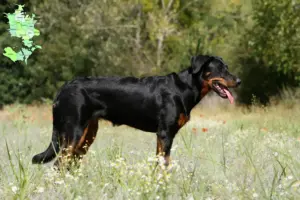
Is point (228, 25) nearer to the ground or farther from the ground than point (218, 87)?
nearer to the ground

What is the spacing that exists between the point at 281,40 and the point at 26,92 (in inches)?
594

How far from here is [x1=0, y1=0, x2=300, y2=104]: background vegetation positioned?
18328 millimetres

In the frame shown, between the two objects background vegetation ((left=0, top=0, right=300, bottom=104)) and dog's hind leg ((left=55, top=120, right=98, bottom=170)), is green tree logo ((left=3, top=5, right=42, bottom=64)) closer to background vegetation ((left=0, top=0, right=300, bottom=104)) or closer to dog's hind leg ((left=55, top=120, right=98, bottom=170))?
dog's hind leg ((left=55, top=120, right=98, bottom=170))

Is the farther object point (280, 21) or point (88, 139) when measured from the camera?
point (280, 21)

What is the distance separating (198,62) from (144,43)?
19.1m

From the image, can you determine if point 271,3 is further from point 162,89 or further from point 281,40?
point 162,89

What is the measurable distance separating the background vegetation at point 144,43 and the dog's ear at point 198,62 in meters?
11.1

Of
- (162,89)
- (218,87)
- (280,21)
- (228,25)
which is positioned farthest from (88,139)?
(228,25)

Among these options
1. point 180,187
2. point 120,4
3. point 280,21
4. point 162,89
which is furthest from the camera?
point 120,4

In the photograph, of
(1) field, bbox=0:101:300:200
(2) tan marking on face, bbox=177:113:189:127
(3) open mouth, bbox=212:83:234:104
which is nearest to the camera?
(1) field, bbox=0:101:300:200

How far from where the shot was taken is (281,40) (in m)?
16.8

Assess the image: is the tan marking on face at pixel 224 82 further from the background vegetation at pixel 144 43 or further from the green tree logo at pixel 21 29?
the background vegetation at pixel 144 43

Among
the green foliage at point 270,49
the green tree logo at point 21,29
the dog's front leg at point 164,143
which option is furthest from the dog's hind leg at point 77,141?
the green foliage at point 270,49

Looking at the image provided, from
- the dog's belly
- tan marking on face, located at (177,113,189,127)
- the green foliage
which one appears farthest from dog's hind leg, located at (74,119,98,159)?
the green foliage
